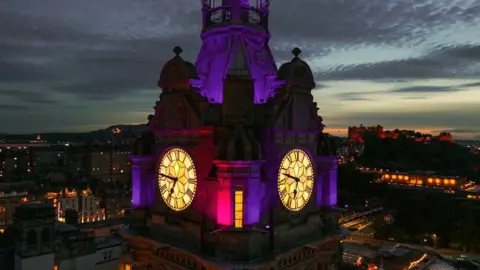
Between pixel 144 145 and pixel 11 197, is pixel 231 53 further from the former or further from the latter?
pixel 11 197

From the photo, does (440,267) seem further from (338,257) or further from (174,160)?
(174,160)

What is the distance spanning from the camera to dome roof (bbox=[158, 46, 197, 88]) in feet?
Result: 44.6

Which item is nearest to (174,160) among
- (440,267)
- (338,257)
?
(338,257)

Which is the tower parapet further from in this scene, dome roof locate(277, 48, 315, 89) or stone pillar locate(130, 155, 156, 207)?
stone pillar locate(130, 155, 156, 207)

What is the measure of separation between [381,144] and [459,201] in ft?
249

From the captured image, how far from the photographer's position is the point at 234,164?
11.6 meters

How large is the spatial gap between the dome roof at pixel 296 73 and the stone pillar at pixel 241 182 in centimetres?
351

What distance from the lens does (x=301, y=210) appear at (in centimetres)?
1404

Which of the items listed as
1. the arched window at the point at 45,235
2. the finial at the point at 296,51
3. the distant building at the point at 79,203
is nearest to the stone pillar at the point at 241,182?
the finial at the point at 296,51

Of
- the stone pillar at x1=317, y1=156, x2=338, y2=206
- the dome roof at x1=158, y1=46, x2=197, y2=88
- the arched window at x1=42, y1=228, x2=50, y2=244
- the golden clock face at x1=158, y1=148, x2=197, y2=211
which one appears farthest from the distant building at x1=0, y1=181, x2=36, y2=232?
the stone pillar at x1=317, y1=156, x2=338, y2=206

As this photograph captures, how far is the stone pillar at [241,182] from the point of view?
38.2 feet

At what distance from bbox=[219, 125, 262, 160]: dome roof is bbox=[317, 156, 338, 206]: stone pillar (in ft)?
13.4

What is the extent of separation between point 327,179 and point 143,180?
7204 mm

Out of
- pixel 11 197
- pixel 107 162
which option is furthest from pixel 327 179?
pixel 107 162
